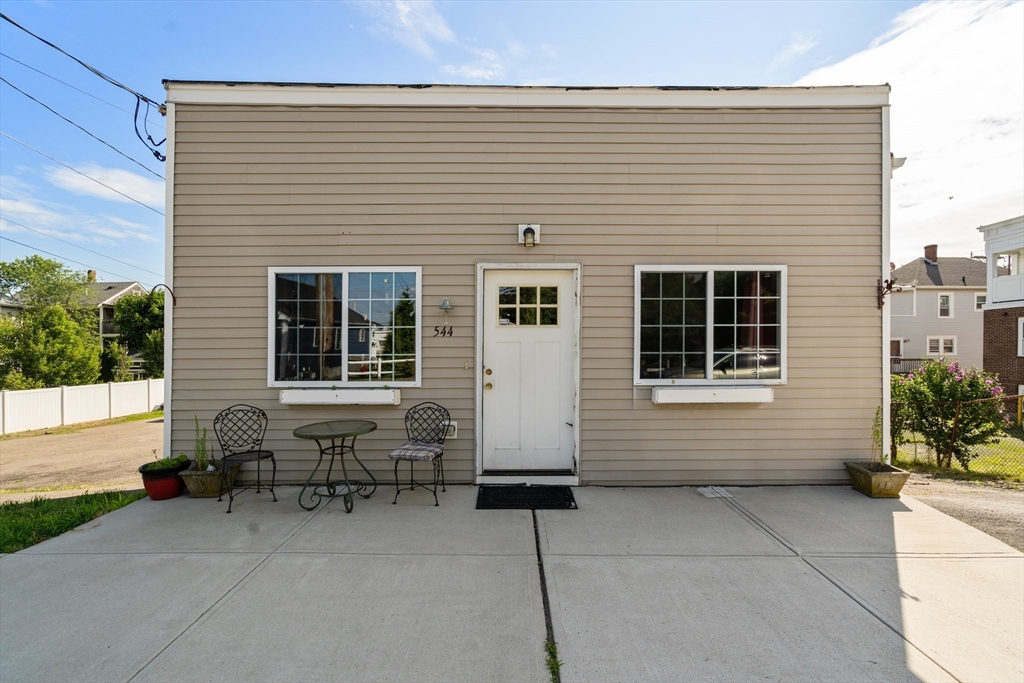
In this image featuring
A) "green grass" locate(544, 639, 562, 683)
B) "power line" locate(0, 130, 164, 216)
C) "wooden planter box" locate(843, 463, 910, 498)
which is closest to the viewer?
"green grass" locate(544, 639, 562, 683)

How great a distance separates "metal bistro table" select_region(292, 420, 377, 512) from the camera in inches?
156

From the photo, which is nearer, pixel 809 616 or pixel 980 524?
pixel 809 616

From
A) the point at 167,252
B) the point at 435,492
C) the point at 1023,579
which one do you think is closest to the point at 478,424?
the point at 435,492

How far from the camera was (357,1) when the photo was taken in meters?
5.68

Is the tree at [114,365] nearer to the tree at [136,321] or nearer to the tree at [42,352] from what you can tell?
the tree at [136,321]

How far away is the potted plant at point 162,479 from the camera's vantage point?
4.38m

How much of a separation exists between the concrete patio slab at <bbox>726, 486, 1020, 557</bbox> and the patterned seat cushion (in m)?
2.77

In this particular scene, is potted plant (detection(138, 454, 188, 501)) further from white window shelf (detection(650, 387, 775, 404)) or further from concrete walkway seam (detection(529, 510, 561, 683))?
white window shelf (detection(650, 387, 775, 404))

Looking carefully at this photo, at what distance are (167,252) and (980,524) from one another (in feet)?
25.0

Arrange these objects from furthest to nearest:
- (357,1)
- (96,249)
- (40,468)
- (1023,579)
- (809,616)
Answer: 1. (96,249)
2. (40,468)
3. (357,1)
4. (1023,579)
5. (809,616)

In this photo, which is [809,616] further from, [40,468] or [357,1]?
[40,468]

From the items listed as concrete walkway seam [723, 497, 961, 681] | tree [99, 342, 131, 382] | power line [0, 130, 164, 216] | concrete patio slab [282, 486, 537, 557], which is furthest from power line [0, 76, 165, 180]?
tree [99, 342, 131, 382]

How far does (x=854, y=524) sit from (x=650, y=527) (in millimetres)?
1638

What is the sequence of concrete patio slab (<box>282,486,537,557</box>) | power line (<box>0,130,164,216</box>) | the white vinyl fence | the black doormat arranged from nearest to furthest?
concrete patio slab (<box>282,486,537,557</box>) → the black doormat → power line (<box>0,130,164,216</box>) → the white vinyl fence
